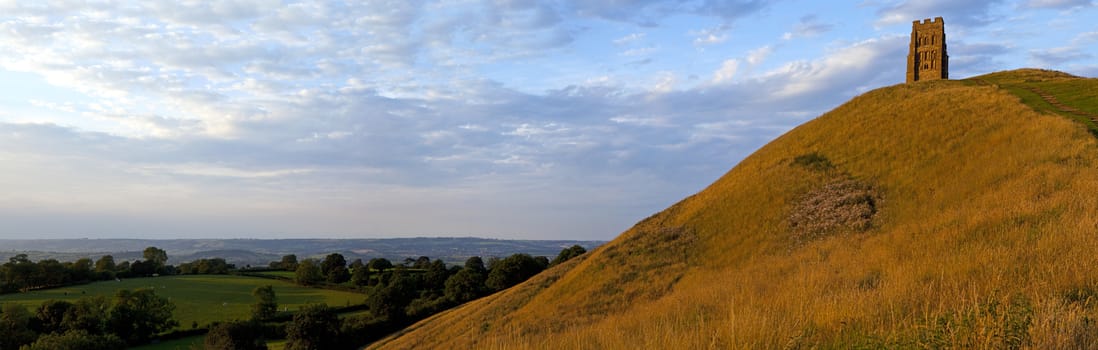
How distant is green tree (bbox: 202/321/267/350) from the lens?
A: 169ft

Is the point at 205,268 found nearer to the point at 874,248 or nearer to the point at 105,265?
the point at 105,265

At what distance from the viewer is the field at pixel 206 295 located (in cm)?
6988

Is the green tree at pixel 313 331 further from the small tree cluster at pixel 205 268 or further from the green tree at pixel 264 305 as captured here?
the small tree cluster at pixel 205 268

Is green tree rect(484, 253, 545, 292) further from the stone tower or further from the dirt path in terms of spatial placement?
the dirt path

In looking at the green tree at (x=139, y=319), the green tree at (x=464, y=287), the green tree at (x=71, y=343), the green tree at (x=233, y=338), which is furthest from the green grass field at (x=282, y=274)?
the green tree at (x=71, y=343)

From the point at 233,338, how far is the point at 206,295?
3305 centimetres

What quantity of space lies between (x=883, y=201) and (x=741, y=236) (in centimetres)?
645

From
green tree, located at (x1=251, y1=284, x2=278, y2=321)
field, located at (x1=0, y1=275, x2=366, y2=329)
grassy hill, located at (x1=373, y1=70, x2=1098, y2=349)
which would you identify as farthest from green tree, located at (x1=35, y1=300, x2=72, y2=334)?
grassy hill, located at (x1=373, y1=70, x2=1098, y2=349)

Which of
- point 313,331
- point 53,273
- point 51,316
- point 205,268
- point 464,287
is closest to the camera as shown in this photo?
point 313,331

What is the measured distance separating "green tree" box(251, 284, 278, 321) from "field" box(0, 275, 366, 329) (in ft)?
3.80

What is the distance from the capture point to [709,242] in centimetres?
3036

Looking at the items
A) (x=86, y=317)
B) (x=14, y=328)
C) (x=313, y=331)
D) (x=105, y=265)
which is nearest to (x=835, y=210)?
(x=313, y=331)

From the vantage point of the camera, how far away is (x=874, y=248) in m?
15.4

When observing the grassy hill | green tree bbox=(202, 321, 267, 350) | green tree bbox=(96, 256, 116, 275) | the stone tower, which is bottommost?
green tree bbox=(202, 321, 267, 350)
